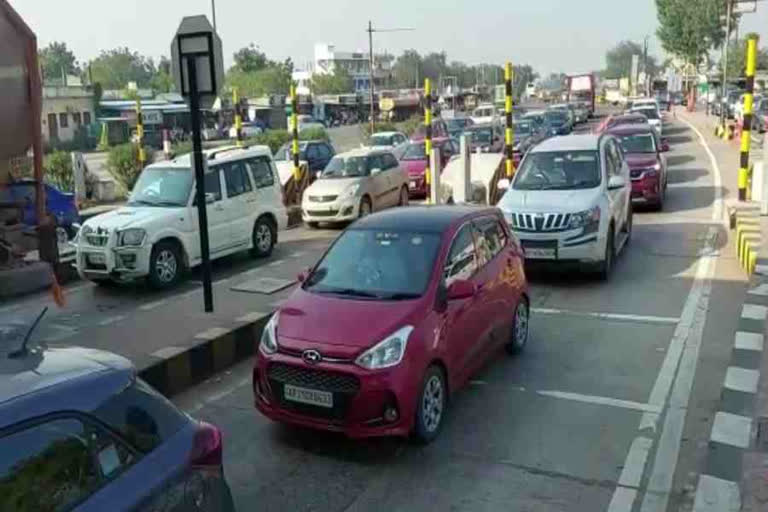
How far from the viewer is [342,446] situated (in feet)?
19.1

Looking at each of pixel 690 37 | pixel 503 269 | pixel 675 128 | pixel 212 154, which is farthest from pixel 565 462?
pixel 690 37

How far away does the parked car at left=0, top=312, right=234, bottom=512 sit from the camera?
8.37 feet

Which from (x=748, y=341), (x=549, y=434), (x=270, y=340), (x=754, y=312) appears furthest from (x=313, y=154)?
(x=549, y=434)

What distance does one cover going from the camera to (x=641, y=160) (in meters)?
17.2

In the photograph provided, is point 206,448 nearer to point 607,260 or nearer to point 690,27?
point 607,260

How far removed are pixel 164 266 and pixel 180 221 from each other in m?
0.73

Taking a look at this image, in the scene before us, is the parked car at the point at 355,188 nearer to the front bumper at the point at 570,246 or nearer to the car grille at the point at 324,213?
the car grille at the point at 324,213

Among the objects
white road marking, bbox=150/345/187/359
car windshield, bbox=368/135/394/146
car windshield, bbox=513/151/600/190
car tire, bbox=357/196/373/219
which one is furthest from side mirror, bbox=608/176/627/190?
car windshield, bbox=368/135/394/146

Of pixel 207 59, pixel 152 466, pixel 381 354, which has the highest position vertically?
pixel 207 59

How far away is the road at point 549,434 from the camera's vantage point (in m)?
5.03

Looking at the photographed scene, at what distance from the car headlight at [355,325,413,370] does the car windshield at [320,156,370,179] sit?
39.1 feet

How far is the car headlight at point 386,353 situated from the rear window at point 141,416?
2247 millimetres

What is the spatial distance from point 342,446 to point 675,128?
42824mm

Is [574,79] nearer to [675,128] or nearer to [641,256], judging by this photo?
[675,128]
